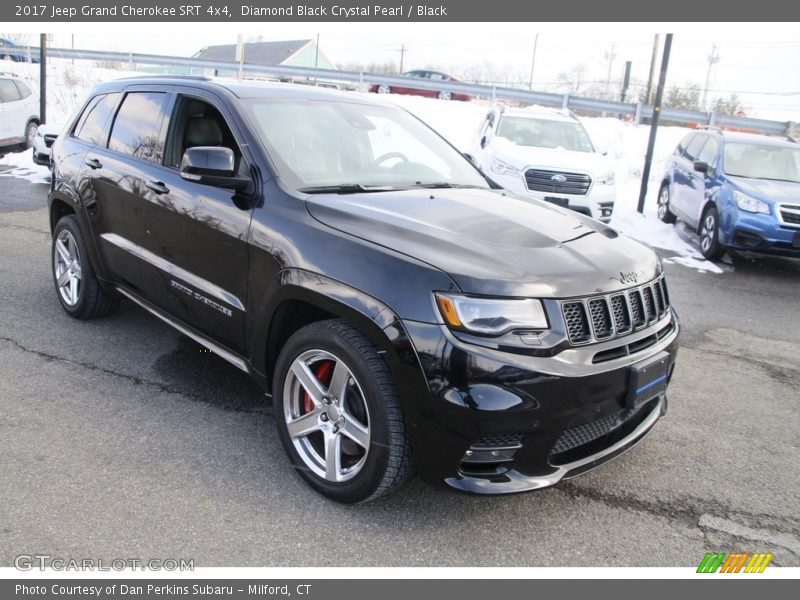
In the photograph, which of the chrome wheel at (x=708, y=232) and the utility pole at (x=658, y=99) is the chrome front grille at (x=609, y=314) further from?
the utility pole at (x=658, y=99)

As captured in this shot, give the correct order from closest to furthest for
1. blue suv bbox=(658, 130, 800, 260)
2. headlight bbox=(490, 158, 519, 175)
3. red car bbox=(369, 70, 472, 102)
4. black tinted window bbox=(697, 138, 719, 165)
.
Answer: blue suv bbox=(658, 130, 800, 260)
black tinted window bbox=(697, 138, 719, 165)
headlight bbox=(490, 158, 519, 175)
red car bbox=(369, 70, 472, 102)

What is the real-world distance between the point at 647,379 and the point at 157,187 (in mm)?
2941

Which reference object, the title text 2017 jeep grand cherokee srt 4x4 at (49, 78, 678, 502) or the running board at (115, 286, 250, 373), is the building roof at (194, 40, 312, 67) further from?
the title text 2017 jeep grand cherokee srt 4x4 at (49, 78, 678, 502)

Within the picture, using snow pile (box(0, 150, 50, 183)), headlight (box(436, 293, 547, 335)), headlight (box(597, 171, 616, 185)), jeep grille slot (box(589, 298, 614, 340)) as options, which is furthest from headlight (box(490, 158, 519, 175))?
snow pile (box(0, 150, 50, 183))

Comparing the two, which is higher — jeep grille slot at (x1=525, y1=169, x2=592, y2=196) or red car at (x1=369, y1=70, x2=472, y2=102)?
Result: red car at (x1=369, y1=70, x2=472, y2=102)

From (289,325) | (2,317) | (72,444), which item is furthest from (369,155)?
(2,317)

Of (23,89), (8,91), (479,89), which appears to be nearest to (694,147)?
(8,91)

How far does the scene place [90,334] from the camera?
192 inches

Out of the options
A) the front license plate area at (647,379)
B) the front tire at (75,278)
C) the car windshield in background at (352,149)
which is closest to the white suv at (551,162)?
the car windshield in background at (352,149)

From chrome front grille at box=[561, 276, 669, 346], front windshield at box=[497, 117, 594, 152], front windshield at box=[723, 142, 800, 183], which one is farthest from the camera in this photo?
front windshield at box=[497, 117, 594, 152]

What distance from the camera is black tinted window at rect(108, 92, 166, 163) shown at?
13.4 feet

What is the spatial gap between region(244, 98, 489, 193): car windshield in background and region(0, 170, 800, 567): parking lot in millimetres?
1461

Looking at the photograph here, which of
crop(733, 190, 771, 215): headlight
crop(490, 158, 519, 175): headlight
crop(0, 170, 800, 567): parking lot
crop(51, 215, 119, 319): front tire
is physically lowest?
crop(0, 170, 800, 567): parking lot

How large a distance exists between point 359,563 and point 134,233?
8.71 feet
